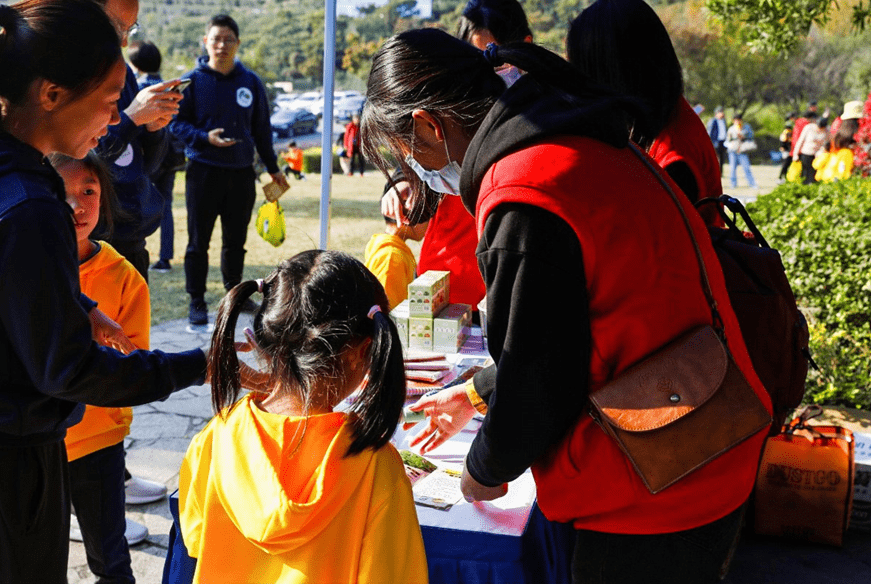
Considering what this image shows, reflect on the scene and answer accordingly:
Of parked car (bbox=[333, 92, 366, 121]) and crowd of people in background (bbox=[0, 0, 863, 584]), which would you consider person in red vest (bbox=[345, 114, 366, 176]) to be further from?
crowd of people in background (bbox=[0, 0, 863, 584])

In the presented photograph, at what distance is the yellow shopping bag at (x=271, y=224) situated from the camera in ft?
14.0

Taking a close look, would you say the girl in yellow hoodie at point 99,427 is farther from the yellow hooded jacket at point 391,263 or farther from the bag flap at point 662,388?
the bag flap at point 662,388

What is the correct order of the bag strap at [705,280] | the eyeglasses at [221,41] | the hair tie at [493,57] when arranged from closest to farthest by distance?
the bag strap at [705,280], the hair tie at [493,57], the eyeglasses at [221,41]

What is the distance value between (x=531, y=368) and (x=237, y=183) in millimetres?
4990

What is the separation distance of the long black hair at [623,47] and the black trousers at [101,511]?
1.76m

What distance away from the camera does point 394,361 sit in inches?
56.8

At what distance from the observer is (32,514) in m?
1.65

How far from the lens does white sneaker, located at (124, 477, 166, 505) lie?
3.30 metres

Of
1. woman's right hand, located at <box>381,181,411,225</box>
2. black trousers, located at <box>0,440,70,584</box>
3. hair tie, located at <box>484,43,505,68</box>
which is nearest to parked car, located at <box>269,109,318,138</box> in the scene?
woman's right hand, located at <box>381,181,411,225</box>

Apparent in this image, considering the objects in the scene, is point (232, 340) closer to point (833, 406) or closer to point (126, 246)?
point (126, 246)

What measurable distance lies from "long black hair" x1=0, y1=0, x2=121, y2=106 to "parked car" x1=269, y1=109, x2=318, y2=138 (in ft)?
67.9

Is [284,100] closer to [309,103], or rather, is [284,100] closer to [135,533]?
[309,103]

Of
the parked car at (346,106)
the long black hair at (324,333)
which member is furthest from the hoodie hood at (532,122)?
the parked car at (346,106)

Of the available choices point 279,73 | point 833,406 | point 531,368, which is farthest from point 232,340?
point 279,73
